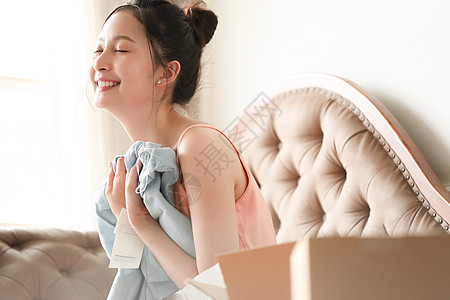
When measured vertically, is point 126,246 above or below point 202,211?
below

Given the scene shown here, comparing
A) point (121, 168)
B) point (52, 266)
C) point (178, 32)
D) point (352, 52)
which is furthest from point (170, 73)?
point (52, 266)

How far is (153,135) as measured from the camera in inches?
51.9

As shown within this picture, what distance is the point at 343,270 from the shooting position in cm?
44

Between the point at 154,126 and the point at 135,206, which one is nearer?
the point at 135,206

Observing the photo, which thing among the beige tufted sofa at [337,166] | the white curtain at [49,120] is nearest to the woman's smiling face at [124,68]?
the beige tufted sofa at [337,166]

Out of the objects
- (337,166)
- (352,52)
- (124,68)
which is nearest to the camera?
(124,68)

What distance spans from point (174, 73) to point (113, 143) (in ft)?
4.20

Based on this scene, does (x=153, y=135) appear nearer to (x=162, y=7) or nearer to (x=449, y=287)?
(x=162, y=7)

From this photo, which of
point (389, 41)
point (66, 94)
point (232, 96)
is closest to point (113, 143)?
point (66, 94)

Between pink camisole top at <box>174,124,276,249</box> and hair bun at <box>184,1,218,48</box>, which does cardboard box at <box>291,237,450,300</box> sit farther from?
hair bun at <box>184,1,218,48</box>

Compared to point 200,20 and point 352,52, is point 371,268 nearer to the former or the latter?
point 200,20

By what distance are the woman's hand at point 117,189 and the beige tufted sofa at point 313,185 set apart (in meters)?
0.61

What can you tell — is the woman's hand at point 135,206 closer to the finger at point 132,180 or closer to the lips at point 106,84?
the finger at point 132,180

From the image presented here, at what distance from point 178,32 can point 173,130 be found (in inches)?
9.7
